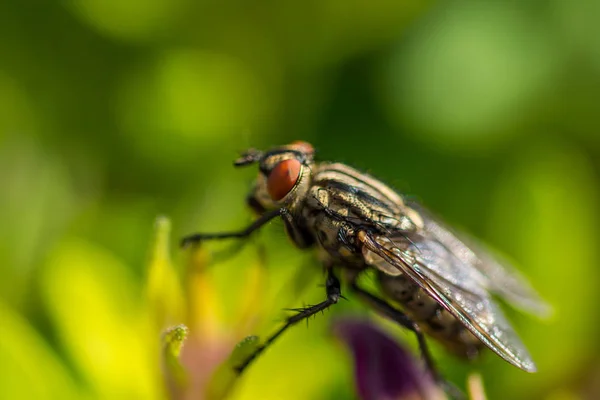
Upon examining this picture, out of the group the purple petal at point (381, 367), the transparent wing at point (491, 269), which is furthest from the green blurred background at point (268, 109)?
the purple petal at point (381, 367)

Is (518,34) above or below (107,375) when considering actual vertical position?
above

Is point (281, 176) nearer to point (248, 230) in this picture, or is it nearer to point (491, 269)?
point (248, 230)

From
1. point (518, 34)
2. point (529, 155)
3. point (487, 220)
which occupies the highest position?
point (518, 34)

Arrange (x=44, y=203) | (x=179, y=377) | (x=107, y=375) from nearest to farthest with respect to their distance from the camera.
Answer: (x=179, y=377)
(x=107, y=375)
(x=44, y=203)

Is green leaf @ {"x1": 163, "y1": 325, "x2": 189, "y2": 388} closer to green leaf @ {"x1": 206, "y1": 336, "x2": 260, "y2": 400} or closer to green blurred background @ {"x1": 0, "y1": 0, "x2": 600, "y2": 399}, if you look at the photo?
green leaf @ {"x1": 206, "y1": 336, "x2": 260, "y2": 400}

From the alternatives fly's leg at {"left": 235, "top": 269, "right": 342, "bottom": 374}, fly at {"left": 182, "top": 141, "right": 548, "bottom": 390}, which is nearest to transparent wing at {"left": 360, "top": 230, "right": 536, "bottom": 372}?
Answer: fly at {"left": 182, "top": 141, "right": 548, "bottom": 390}

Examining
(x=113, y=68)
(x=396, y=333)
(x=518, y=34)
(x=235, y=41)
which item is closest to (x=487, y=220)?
(x=396, y=333)

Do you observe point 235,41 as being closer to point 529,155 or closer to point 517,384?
point 529,155

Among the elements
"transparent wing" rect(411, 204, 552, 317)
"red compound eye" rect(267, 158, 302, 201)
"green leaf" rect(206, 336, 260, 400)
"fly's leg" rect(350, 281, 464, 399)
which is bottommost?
"green leaf" rect(206, 336, 260, 400)
